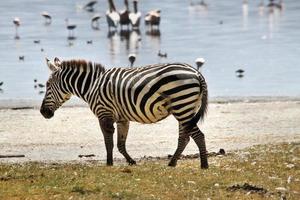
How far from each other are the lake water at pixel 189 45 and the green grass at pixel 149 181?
52.2 feet

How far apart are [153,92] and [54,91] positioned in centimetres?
261

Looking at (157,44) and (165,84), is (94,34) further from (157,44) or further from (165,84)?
(165,84)

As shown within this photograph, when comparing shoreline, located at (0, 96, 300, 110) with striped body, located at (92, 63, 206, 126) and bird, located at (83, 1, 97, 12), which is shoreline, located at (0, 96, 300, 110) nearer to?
striped body, located at (92, 63, 206, 126)

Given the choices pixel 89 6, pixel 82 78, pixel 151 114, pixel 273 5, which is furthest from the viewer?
pixel 273 5

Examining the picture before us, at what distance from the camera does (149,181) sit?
41.0 ft

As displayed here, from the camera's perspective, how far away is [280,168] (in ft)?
47.3

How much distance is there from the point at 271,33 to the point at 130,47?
416 inches

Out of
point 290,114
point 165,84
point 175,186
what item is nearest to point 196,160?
point 165,84

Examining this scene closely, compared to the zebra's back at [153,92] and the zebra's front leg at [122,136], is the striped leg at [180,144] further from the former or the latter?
the zebra's front leg at [122,136]

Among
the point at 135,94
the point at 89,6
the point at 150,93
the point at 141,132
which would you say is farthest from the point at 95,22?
the point at 150,93

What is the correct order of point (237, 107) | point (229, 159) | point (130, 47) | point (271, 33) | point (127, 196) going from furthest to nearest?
point (271, 33) < point (130, 47) < point (237, 107) < point (229, 159) < point (127, 196)

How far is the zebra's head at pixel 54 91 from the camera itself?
54.2 ft

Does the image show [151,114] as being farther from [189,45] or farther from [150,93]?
[189,45]

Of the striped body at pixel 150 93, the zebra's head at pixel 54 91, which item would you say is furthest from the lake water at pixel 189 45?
the striped body at pixel 150 93
